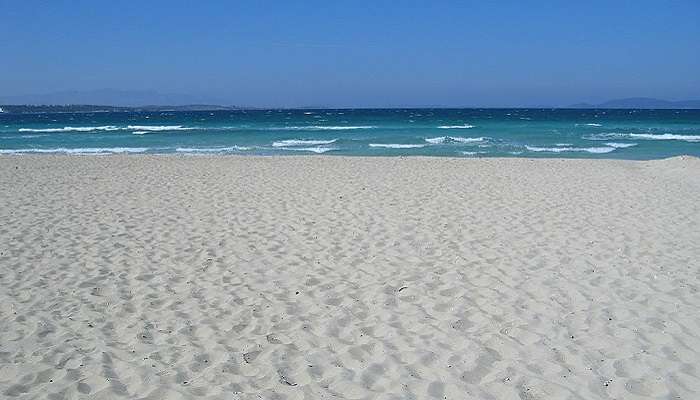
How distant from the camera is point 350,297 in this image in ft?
16.1

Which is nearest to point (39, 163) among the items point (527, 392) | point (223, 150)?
point (223, 150)

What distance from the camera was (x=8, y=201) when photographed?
9508 millimetres

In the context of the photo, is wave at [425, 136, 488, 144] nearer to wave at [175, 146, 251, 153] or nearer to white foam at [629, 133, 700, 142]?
white foam at [629, 133, 700, 142]

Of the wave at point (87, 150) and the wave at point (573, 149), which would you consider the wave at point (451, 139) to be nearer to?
the wave at point (573, 149)

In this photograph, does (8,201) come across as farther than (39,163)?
No

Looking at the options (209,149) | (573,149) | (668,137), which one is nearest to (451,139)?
(573,149)

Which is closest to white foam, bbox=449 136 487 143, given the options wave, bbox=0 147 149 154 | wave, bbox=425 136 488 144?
wave, bbox=425 136 488 144

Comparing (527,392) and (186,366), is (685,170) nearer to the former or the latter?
(527,392)

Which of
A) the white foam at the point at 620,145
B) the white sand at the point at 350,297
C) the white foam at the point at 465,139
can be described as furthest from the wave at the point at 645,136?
the white sand at the point at 350,297

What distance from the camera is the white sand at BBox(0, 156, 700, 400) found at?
353 cm

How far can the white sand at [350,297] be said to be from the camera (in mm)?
3525

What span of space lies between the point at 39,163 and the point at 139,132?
21975mm

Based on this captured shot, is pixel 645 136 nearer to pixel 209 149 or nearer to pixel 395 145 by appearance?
pixel 395 145

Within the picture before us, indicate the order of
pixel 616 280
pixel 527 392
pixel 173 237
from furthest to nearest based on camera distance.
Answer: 1. pixel 173 237
2. pixel 616 280
3. pixel 527 392
